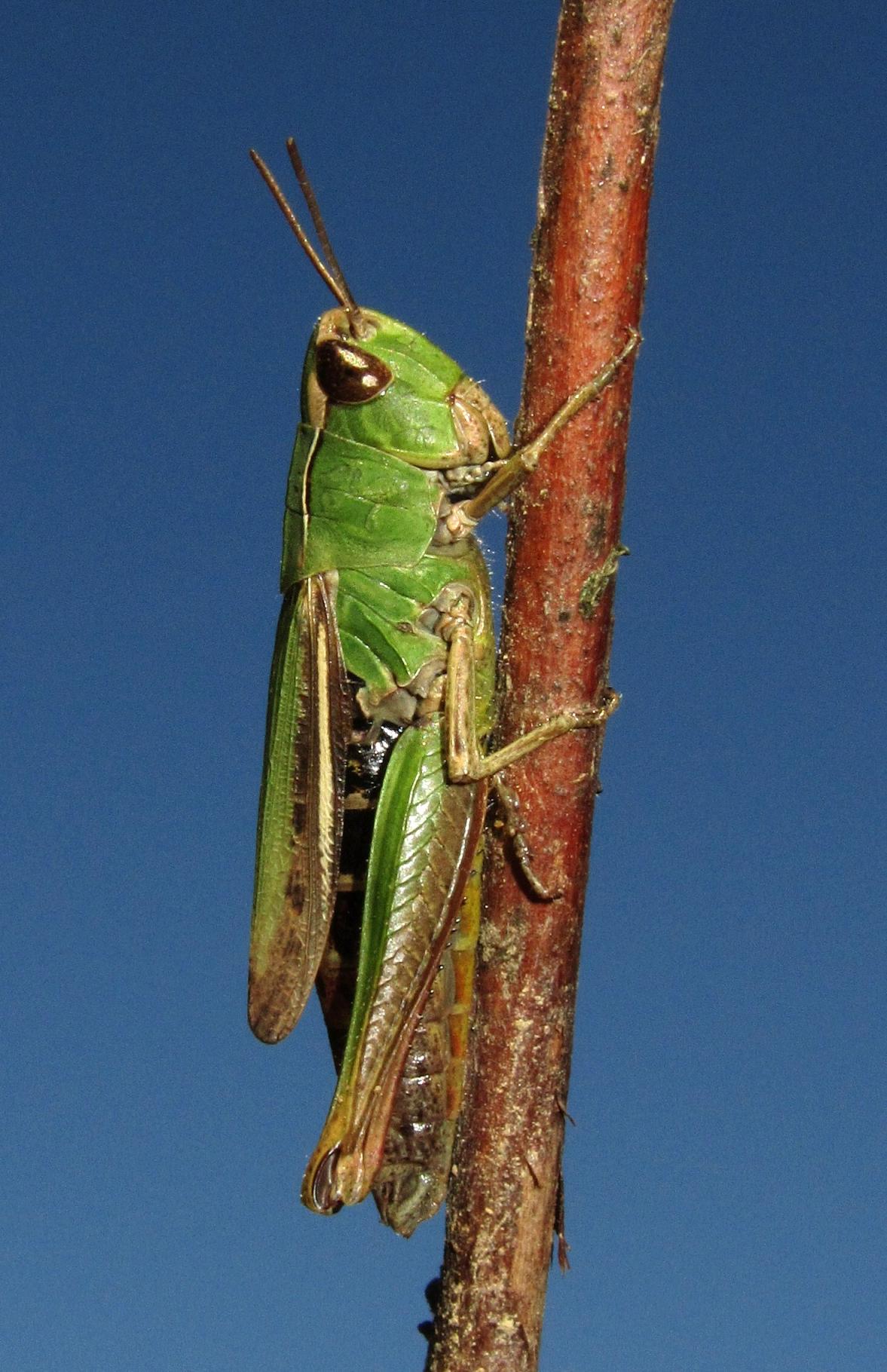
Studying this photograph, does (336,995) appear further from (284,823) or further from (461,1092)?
(461,1092)

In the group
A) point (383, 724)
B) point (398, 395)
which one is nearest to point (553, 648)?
point (383, 724)

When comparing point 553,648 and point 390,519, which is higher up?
point 390,519

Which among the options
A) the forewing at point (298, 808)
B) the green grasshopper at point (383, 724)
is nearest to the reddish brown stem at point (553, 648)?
the green grasshopper at point (383, 724)

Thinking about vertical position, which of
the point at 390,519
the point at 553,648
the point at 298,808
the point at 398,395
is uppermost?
the point at 398,395

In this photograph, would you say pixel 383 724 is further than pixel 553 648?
Yes

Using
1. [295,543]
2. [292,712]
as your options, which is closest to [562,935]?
[292,712]

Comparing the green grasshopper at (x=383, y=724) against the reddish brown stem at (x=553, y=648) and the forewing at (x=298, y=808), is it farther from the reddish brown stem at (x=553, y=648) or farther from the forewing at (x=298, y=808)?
the reddish brown stem at (x=553, y=648)

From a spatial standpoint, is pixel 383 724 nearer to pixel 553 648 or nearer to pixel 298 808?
pixel 298 808

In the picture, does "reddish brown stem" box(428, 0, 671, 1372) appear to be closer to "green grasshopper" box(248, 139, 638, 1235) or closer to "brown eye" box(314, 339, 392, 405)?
"green grasshopper" box(248, 139, 638, 1235)
